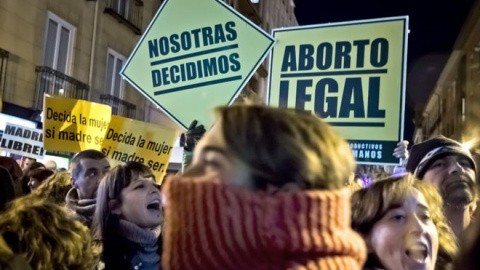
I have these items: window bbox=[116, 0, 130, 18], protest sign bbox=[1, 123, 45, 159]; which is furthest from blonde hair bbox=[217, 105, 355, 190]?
window bbox=[116, 0, 130, 18]

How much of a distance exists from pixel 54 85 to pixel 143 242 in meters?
11.0

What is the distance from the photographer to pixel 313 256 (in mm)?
1174

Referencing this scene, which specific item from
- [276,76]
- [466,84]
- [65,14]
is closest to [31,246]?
[276,76]

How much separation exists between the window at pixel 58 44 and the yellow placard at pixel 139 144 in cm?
758

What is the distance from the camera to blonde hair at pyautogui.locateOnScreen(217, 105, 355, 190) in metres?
1.17

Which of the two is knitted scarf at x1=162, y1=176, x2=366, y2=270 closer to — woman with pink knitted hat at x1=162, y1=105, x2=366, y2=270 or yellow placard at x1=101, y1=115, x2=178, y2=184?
woman with pink knitted hat at x1=162, y1=105, x2=366, y2=270

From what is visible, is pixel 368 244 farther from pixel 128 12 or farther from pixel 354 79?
pixel 128 12

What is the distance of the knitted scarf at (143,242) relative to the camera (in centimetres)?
316

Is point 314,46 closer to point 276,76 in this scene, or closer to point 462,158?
point 276,76

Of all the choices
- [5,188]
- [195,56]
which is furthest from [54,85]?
[5,188]

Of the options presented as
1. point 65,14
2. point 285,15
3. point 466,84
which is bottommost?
point 65,14

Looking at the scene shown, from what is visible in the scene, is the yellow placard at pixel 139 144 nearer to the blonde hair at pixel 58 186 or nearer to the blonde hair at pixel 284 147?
the blonde hair at pixel 58 186

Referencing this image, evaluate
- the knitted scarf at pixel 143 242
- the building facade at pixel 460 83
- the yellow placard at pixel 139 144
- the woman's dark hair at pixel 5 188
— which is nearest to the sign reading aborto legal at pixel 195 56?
the knitted scarf at pixel 143 242

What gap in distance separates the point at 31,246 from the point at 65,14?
1277 centimetres
